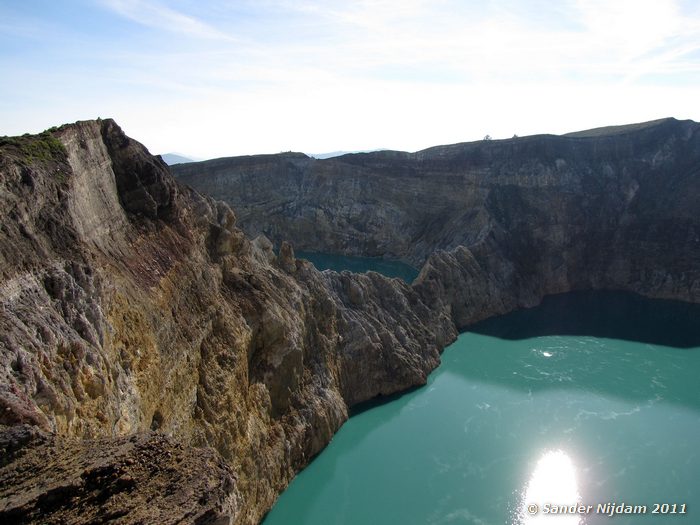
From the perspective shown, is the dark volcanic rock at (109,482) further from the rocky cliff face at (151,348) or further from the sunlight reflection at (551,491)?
the sunlight reflection at (551,491)

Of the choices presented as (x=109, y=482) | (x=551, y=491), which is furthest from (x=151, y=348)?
(x=551, y=491)

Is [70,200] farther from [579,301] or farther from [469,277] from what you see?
[579,301]

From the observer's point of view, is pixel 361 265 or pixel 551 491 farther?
pixel 361 265

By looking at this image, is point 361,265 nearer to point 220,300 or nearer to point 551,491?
point 220,300

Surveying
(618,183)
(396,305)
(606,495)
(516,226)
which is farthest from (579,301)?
(606,495)

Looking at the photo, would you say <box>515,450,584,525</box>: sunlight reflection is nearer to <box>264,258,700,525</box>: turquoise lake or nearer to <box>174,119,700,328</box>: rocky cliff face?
<box>264,258,700,525</box>: turquoise lake

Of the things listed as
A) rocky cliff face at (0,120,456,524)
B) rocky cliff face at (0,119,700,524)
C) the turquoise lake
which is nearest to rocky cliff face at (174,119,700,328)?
rocky cliff face at (0,119,700,524)
